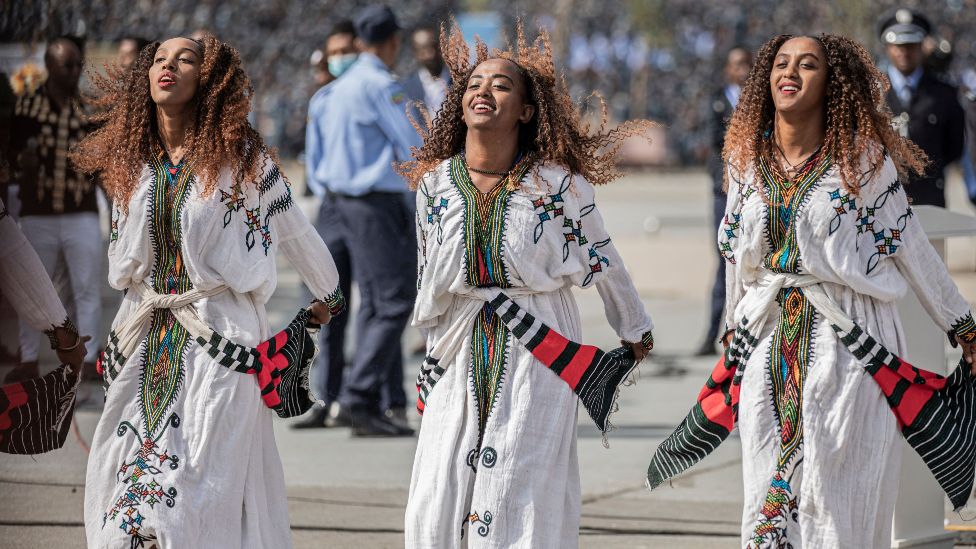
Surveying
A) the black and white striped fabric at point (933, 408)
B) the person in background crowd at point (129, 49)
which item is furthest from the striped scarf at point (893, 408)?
the person in background crowd at point (129, 49)

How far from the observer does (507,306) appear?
15.1ft

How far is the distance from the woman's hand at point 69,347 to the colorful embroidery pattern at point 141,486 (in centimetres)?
47

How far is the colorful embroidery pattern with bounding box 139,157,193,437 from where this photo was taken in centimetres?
461

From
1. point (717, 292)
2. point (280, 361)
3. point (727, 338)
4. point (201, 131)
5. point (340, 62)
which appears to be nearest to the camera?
point (201, 131)

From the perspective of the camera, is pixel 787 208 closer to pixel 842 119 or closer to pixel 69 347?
pixel 842 119

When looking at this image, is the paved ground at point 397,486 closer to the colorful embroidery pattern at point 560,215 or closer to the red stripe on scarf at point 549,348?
the red stripe on scarf at point 549,348

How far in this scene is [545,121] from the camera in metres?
4.76

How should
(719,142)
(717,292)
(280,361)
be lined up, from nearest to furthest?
(280,361)
(717,292)
(719,142)

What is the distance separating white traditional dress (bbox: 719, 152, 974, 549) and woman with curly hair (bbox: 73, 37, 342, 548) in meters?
1.51

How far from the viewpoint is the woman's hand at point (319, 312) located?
5098 mm

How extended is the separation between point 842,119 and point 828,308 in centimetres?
58

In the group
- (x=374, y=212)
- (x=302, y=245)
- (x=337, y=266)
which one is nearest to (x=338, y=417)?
(x=337, y=266)

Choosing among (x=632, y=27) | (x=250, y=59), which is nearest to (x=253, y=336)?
(x=250, y=59)

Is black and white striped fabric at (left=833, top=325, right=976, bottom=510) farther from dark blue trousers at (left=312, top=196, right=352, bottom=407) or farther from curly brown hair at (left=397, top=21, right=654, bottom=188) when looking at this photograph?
dark blue trousers at (left=312, top=196, right=352, bottom=407)
